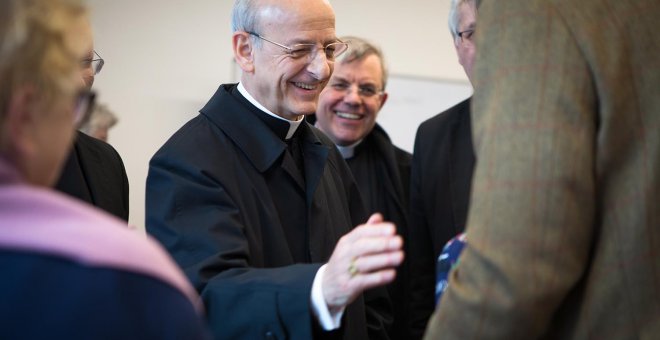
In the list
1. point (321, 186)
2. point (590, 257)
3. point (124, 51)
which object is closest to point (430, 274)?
point (321, 186)

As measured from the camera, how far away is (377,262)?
1.48 m

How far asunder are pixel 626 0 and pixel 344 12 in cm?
365

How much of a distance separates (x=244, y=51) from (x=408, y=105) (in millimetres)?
2879

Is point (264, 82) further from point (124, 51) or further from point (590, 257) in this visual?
point (124, 51)

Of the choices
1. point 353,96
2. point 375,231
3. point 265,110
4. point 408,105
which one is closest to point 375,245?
point 375,231

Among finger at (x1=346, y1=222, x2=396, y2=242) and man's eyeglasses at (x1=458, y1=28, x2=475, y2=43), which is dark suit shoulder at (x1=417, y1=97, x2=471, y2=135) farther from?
finger at (x1=346, y1=222, x2=396, y2=242)

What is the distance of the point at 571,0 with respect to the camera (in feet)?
4.33

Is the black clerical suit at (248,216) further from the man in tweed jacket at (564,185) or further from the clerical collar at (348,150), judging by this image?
the clerical collar at (348,150)

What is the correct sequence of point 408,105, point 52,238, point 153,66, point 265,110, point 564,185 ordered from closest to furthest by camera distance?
point 52,238 < point 564,185 < point 265,110 < point 153,66 < point 408,105

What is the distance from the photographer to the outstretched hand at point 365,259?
57.5 inches

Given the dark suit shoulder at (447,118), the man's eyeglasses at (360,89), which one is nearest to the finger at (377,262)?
the dark suit shoulder at (447,118)

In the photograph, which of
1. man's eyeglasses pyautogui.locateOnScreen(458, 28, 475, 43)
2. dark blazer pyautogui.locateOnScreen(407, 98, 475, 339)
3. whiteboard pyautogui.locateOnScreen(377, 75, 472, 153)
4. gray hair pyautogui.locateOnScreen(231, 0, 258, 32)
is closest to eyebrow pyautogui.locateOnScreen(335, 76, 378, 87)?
dark blazer pyautogui.locateOnScreen(407, 98, 475, 339)

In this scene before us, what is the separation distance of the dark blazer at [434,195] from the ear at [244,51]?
0.63m

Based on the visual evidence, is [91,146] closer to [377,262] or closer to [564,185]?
[377,262]
